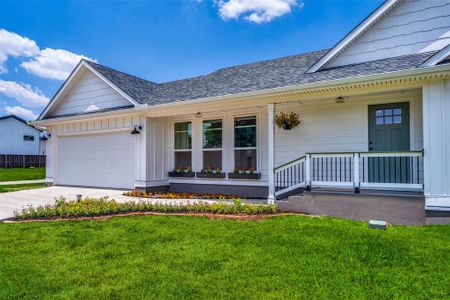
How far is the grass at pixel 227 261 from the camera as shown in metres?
3.14

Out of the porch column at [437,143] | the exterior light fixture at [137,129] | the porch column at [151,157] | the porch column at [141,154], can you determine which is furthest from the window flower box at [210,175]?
the porch column at [437,143]

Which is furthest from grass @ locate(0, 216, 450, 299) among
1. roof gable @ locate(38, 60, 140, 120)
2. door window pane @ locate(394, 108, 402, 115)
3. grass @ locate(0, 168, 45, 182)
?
grass @ locate(0, 168, 45, 182)

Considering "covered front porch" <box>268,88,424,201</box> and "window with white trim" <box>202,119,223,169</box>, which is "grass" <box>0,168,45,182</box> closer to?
"window with white trim" <box>202,119,223,169</box>

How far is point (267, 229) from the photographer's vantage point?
17.4ft

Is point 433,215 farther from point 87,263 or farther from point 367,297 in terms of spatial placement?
point 87,263

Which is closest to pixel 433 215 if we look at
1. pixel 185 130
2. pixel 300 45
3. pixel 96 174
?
pixel 185 130

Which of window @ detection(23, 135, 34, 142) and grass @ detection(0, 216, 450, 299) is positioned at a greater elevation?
window @ detection(23, 135, 34, 142)

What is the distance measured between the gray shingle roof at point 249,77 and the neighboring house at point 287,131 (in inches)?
3.1

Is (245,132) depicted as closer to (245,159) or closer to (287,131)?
(245,159)

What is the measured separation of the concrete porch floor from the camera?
19.4ft

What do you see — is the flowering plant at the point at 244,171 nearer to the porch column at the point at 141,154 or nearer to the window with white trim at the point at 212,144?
the window with white trim at the point at 212,144

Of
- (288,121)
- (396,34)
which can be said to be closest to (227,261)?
(288,121)

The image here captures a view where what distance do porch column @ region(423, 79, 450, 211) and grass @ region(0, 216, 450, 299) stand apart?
0.87 metres

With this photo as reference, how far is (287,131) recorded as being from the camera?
9281mm
